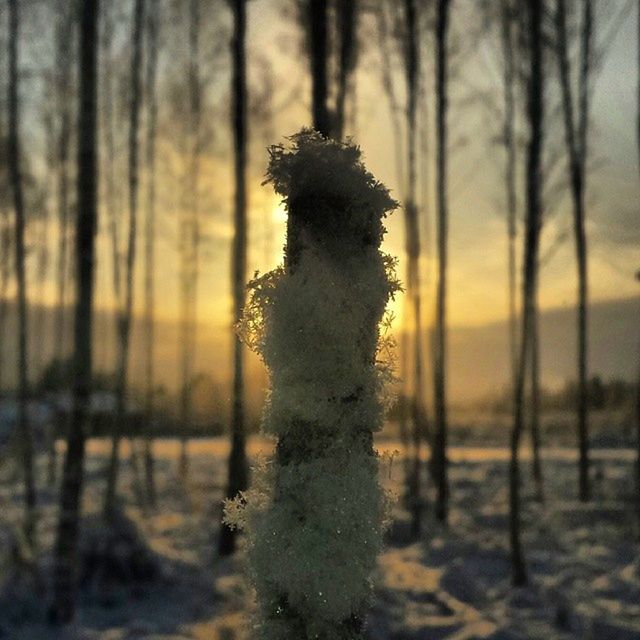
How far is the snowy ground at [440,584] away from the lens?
28.0 feet

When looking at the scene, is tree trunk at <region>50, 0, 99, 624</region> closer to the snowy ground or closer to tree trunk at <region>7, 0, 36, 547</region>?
the snowy ground

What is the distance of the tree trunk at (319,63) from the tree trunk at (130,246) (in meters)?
5.42

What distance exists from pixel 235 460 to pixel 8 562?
3.28 metres

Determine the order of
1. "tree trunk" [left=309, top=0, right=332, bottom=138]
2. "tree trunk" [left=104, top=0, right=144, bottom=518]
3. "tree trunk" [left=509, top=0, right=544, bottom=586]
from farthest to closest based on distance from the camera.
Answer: "tree trunk" [left=104, top=0, right=144, bottom=518], "tree trunk" [left=509, top=0, right=544, bottom=586], "tree trunk" [left=309, top=0, right=332, bottom=138]

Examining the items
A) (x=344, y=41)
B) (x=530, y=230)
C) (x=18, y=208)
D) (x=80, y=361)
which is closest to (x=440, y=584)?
(x=530, y=230)

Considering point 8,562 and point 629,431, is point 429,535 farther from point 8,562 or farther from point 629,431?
point 629,431

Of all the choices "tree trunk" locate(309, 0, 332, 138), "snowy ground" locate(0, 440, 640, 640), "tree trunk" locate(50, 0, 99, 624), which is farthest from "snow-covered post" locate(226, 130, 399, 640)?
"tree trunk" locate(309, 0, 332, 138)

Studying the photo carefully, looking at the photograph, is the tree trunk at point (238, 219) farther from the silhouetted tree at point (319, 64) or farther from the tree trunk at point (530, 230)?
the tree trunk at point (530, 230)

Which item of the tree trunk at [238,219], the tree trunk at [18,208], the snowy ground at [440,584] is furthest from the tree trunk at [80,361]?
the tree trunk at [238,219]

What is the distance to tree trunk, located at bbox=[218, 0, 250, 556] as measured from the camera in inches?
464

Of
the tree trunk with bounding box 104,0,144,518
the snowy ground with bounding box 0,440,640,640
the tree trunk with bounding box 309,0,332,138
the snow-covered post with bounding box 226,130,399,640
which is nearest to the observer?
the snow-covered post with bounding box 226,130,399,640

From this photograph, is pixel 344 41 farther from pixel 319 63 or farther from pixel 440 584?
pixel 440 584

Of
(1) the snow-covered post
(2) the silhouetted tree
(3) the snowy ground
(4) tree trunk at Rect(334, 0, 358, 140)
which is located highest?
(4) tree trunk at Rect(334, 0, 358, 140)

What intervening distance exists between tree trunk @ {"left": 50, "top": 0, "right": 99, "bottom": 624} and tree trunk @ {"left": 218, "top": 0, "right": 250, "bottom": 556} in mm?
3215
